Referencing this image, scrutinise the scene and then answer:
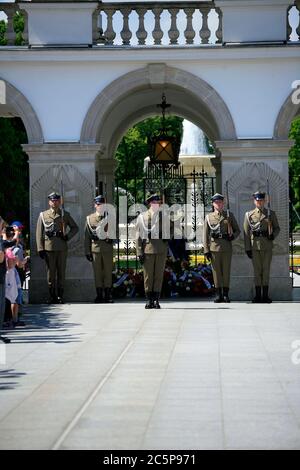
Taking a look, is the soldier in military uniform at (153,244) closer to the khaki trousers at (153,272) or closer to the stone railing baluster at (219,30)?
the khaki trousers at (153,272)

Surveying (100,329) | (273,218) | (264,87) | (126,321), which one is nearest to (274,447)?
(100,329)

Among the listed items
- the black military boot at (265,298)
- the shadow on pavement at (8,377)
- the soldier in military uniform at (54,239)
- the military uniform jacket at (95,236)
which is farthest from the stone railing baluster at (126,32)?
the shadow on pavement at (8,377)

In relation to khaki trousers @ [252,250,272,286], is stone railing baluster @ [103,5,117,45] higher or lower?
higher

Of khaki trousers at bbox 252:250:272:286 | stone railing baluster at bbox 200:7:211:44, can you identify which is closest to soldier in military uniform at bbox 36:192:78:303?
khaki trousers at bbox 252:250:272:286

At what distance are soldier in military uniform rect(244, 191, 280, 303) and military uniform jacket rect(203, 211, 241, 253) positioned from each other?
24cm

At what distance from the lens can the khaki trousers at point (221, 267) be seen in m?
16.9

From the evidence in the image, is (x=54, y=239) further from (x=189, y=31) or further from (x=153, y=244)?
(x=189, y=31)

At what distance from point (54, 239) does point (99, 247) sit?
77 centimetres

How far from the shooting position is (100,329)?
43.2 ft

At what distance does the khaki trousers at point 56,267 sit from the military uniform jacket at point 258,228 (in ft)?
10.1

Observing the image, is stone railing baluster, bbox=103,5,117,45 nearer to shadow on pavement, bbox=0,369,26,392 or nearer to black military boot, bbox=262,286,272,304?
black military boot, bbox=262,286,272,304

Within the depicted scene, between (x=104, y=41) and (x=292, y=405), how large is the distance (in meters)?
11.4

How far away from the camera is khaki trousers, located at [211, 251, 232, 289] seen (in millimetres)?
16906
